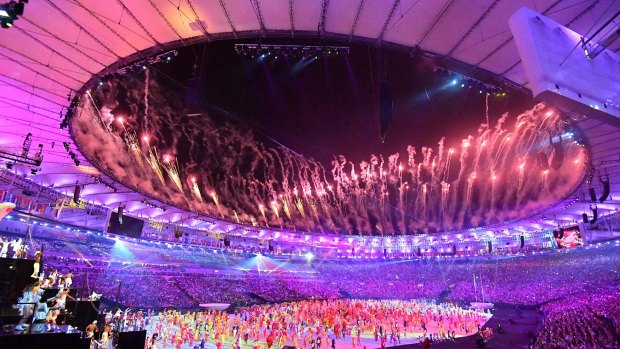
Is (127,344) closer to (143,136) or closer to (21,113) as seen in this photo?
(21,113)

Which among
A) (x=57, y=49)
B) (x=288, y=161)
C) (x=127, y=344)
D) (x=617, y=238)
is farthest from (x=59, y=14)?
(x=617, y=238)

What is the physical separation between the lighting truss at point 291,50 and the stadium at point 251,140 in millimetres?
66

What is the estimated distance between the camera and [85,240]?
37.3 meters

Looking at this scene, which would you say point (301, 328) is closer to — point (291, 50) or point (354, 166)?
point (354, 166)

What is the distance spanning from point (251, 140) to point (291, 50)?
1772 centimetres

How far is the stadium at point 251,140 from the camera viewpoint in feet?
28.6

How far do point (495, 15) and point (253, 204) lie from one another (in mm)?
37525

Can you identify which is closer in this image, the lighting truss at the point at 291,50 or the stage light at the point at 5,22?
the stage light at the point at 5,22

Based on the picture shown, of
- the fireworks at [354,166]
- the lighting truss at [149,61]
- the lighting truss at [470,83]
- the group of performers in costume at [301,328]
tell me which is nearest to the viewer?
the lighting truss at [470,83]

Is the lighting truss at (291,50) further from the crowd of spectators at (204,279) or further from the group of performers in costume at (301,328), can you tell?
the crowd of spectators at (204,279)

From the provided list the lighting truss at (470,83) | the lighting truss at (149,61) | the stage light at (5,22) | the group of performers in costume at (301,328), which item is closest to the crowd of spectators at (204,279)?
the group of performers in costume at (301,328)

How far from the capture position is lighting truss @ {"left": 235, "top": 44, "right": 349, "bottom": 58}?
35.4 feet

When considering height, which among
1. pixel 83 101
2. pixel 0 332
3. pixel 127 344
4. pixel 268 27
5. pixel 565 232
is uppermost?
pixel 268 27

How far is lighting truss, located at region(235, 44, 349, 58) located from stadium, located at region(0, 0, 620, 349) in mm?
66
